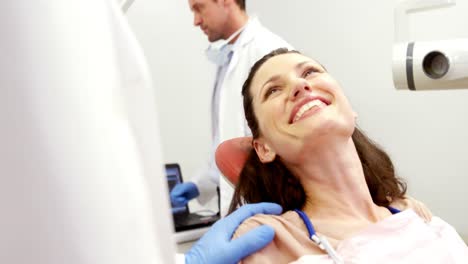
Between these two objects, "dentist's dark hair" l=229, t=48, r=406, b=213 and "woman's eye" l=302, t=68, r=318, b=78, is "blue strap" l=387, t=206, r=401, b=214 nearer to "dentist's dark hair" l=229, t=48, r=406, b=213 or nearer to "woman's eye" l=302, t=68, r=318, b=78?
"dentist's dark hair" l=229, t=48, r=406, b=213

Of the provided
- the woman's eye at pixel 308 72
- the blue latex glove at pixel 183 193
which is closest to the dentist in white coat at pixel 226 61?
the blue latex glove at pixel 183 193

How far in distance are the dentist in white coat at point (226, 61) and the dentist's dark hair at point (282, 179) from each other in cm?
52

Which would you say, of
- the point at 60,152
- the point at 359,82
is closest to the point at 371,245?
the point at 60,152

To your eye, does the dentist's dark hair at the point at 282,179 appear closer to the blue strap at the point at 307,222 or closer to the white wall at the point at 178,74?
the blue strap at the point at 307,222

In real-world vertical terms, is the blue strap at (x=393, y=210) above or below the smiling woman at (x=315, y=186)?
below

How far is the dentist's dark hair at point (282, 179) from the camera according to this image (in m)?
1.30

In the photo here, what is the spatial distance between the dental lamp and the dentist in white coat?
702 millimetres

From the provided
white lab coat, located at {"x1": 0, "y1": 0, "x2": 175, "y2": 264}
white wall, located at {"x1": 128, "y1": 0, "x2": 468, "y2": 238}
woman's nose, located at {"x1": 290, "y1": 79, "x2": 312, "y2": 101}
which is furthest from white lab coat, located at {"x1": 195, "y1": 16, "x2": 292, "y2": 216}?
white lab coat, located at {"x1": 0, "y1": 0, "x2": 175, "y2": 264}

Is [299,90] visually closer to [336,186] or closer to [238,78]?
[336,186]

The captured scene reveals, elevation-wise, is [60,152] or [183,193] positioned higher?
[60,152]

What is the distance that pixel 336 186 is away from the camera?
48.8 inches

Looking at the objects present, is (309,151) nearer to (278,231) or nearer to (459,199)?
(278,231)

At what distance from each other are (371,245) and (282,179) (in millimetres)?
294

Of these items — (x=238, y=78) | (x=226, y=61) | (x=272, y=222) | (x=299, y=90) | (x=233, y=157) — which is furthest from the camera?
(x=226, y=61)
